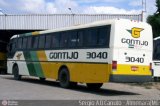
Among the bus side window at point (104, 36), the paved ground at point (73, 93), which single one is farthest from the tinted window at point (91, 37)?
the paved ground at point (73, 93)

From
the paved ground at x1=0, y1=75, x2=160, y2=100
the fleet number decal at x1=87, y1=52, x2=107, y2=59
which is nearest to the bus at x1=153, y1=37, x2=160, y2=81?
the paved ground at x1=0, y1=75, x2=160, y2=100

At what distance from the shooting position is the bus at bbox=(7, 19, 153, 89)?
17.8 metres

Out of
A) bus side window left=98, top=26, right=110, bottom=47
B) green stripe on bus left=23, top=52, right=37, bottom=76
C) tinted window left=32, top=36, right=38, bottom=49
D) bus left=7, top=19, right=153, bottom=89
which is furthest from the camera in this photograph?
green stripe on bus left=23, top=52, right=37, bottom=76

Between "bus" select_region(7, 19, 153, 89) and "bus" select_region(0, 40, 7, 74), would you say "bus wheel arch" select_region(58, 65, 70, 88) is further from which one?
"bus" select_region(0, 40, 7, 74)

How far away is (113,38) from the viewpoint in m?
17.7

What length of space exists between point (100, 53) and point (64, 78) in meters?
3.69

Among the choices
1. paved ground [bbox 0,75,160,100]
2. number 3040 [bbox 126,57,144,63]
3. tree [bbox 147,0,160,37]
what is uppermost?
tree [bbox 147,0,160,37]

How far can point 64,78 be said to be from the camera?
70.1 feet

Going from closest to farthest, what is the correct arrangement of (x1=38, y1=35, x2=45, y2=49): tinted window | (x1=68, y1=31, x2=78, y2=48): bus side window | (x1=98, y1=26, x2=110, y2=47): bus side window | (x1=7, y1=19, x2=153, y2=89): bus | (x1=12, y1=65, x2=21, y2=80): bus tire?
(x1=7, y1=19, x2=153, y2=89): bus → (x1=98, y1=26, x2=110, y2=47): bus side window → (x1=68, y1=31, x2=78, y2=48): bus side window → (x1=38, y1=35, x2=45, y2=49): tinted window → (x1=12, y1=65, x2=21, y2=80): bus tire

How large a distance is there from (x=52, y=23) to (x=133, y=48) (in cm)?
1788

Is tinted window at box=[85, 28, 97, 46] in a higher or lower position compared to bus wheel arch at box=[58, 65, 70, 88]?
higher

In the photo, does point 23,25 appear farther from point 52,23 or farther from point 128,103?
point 128,103

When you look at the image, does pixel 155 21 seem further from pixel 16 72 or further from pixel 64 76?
pixel 64 76

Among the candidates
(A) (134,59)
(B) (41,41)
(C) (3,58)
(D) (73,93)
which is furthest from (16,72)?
(C) (3,58)
